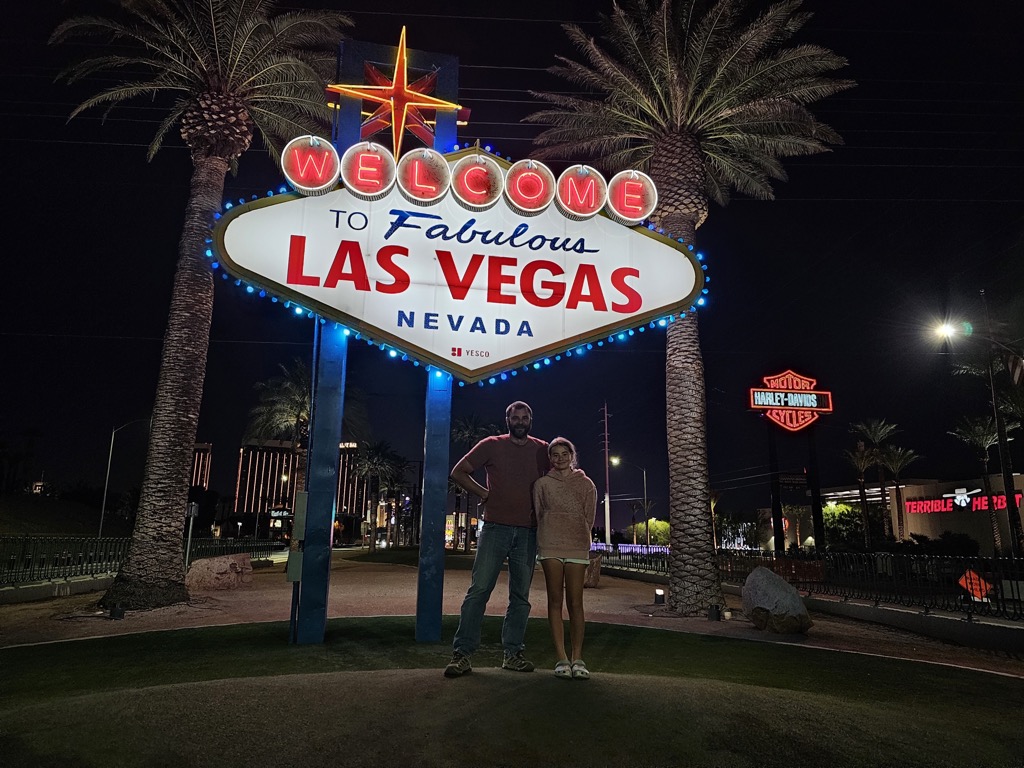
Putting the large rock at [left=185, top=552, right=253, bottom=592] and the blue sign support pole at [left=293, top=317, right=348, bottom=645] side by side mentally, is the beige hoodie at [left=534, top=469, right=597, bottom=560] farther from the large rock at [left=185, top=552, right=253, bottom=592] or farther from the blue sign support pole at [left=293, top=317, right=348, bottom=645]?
the large rock at [left=185, top=552, right=253, bottom=592]

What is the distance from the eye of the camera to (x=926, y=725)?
4.08 meters

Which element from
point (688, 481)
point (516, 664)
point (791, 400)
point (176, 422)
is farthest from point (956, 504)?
point (516, 664)

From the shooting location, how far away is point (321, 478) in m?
7.48

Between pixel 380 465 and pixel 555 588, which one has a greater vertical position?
pixel 380 465

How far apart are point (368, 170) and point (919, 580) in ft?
41.7

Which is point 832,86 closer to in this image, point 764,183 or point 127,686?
point 764,183

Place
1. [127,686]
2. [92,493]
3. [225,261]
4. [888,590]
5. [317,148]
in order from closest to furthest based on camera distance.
A: [127,686]
[225,261]
[317,148]
[888,590]
[92,493]

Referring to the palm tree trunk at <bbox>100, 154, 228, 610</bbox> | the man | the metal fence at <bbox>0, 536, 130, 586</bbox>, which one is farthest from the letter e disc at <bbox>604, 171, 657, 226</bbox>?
the metal fence at <bbox>0, 536, 130, 586</bbox>

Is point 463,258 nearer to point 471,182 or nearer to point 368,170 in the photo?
point 471,182

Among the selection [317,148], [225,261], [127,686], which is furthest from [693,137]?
[127,686]

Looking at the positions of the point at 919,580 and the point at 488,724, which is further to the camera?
the point at 919,580

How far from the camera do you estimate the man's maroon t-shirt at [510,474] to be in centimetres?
545

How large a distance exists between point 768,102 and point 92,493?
3716 inches

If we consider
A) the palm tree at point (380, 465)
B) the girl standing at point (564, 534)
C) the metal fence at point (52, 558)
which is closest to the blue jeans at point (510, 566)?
the girl standing at point (564, 534)
